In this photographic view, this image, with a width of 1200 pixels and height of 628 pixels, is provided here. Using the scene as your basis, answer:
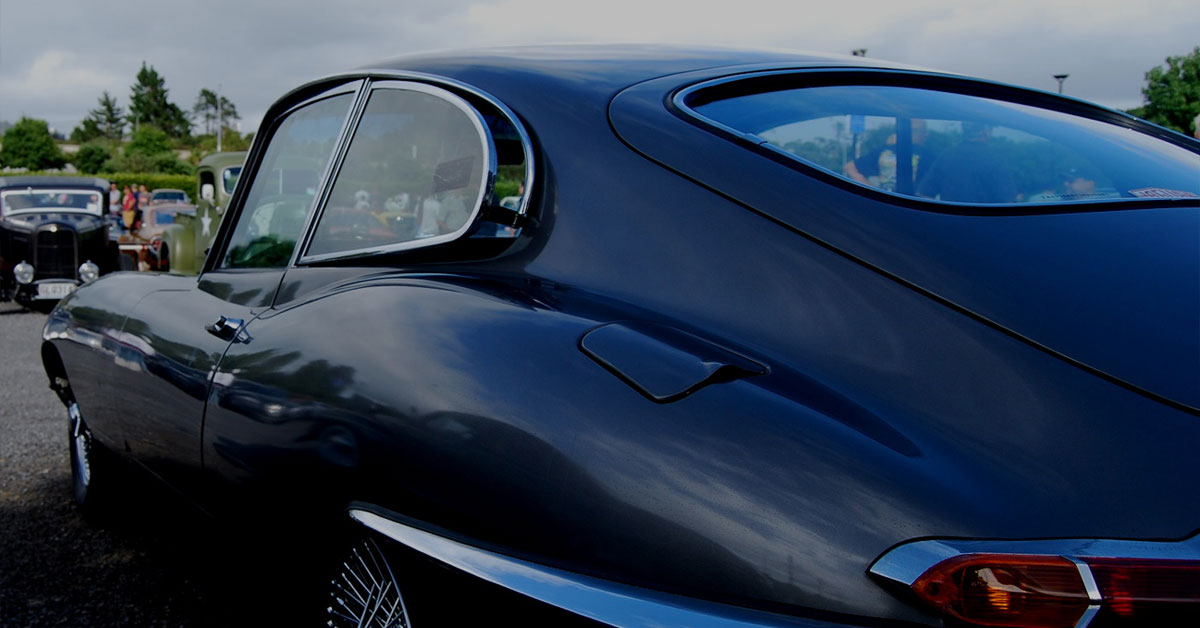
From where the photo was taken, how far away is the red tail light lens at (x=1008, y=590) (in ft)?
3.49

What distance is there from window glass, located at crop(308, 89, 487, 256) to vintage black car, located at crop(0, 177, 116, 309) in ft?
37.7

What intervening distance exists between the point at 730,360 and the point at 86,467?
10.7 ft

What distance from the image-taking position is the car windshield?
1312cm

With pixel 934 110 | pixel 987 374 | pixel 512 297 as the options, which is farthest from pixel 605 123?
pixel 987 374

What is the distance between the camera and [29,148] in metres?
77.1

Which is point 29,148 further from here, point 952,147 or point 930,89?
point 952,147

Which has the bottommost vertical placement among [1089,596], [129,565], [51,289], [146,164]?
[51,289]

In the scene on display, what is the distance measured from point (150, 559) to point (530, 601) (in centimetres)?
263

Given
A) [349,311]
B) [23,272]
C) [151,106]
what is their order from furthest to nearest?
[151,106]
[23,272]
[349,311]

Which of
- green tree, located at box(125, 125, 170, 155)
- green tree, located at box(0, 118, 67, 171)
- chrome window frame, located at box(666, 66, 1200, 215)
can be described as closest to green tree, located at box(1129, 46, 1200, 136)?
chrome window frame, located at box(666, 66, 1200, 215)

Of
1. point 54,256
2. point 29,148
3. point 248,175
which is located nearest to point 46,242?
point 54,256

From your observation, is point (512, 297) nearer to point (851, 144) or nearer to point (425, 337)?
point (425, 337)

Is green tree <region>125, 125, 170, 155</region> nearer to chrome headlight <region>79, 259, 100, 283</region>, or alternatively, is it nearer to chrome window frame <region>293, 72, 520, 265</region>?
chrome headlight <region>79, 259, 100, 283</region>

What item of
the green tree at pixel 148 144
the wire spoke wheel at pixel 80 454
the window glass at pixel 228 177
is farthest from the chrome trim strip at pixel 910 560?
the green tree at pixel 148 144
